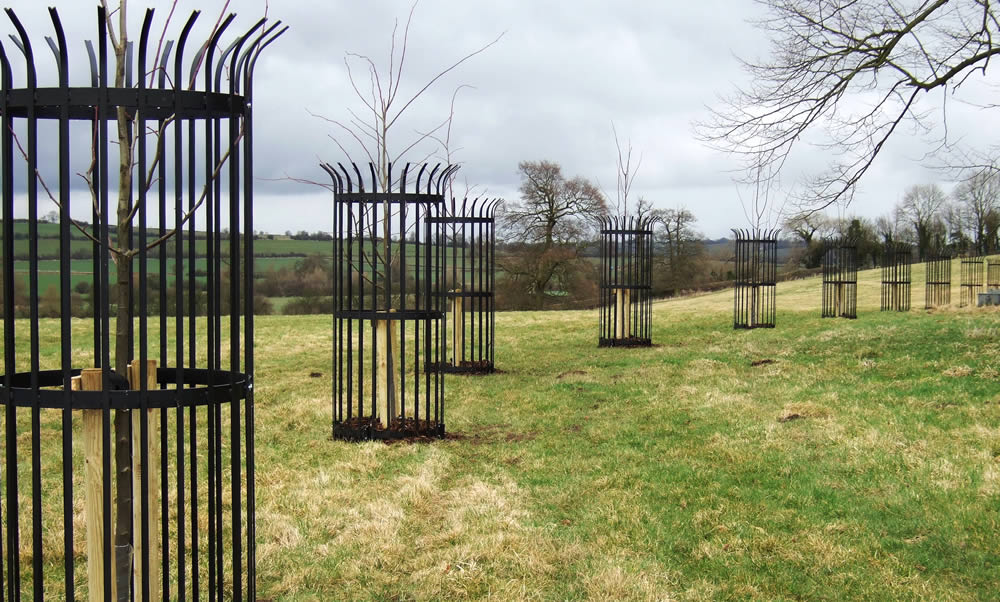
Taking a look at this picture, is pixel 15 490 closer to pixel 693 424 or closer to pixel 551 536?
pixel 551 536

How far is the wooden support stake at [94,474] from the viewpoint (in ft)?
9.08

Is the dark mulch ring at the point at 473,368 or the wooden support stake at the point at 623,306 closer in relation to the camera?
the dark mulch ring at the point at 473,368

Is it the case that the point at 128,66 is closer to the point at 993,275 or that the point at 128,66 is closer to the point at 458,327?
the point at 458,327

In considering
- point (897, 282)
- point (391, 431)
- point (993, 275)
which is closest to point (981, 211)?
→ point (993, 275)

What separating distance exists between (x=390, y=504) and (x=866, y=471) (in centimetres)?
348

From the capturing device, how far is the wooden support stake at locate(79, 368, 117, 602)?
2.77m

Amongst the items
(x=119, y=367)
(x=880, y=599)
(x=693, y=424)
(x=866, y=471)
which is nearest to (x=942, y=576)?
(x=880, y=599)

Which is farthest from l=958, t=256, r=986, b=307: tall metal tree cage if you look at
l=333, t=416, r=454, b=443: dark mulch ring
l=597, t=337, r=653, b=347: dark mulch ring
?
l=333, t=416, r=454, b=443: dark mulch ring

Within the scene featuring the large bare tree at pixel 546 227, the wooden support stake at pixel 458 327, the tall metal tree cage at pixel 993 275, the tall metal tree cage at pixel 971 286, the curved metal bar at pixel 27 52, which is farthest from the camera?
the large bare tree at pixel 546 227

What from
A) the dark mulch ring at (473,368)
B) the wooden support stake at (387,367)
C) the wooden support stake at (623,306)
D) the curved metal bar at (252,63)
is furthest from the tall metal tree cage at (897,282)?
the curved metal bar at (252,63)

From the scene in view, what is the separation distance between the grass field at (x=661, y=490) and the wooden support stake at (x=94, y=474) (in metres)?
1.20

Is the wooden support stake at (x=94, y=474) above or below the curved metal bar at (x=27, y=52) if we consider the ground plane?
below

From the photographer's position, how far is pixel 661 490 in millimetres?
5594

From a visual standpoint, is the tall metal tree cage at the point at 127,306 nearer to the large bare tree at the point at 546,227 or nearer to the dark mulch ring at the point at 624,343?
the dark mulch ring at the point at 624,343
